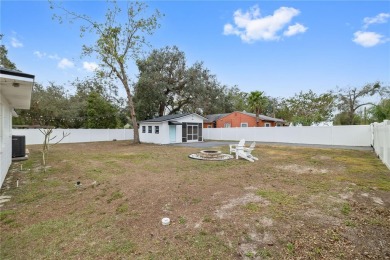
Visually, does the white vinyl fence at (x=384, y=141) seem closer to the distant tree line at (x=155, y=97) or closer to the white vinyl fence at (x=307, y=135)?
the white vinyl fence at (x=307, y=135)

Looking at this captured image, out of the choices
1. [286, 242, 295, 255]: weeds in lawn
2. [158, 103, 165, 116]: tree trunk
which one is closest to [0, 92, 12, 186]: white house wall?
[286, 242, 295, 255]: weeds in lawn

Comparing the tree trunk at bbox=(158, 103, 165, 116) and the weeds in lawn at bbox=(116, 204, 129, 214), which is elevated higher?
the tree trunk at bbox=(158, 103, 165, 116)

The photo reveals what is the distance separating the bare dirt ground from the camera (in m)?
2.88

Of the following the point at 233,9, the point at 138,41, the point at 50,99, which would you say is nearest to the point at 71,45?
the point at 138,41

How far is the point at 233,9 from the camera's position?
43.7 ft

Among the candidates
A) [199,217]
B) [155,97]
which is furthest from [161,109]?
[199,217]

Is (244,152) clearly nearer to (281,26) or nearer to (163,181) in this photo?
(163,181)

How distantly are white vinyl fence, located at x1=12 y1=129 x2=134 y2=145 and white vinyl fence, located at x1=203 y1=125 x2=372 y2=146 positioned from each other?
11728 mm

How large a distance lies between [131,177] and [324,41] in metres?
15.8

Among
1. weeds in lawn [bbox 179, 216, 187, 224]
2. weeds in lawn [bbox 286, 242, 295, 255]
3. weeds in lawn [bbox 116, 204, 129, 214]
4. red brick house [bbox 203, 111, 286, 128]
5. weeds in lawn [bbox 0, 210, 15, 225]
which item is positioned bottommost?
weeds in lawn [bbox 0, 210, 15, 225]

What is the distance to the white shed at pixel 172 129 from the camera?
19952 mm

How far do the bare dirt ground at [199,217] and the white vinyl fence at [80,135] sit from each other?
16.8 meters

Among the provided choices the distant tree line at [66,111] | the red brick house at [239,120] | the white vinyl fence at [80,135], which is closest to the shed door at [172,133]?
the red brick house at [239,120]

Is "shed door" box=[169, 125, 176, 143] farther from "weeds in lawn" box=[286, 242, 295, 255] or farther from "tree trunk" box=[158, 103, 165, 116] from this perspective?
"weeds in lawn" box=[286, 242, 295, 255]
